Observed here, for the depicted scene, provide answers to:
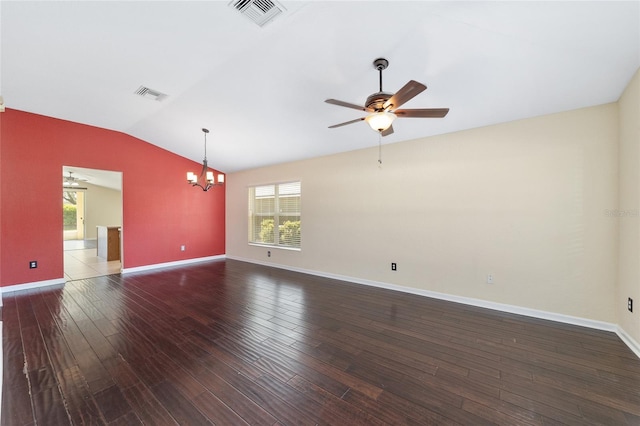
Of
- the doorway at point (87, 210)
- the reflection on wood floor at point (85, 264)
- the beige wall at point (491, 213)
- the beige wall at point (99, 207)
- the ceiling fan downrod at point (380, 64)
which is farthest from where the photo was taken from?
the beige wall at point (99, 207)

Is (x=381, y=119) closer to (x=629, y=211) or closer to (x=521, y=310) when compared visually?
(x=629, y=211)

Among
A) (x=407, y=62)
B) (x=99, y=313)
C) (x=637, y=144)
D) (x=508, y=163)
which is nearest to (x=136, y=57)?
(x=407, y=62)

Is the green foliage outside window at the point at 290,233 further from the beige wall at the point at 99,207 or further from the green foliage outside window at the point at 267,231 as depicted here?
the beige wall at the point at 99,207

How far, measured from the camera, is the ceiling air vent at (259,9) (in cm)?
213

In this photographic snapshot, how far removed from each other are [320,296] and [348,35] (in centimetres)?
339

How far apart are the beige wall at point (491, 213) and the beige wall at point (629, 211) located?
0.11m

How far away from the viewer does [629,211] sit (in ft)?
8.29

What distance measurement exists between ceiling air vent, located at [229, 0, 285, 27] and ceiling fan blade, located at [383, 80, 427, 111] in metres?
1.24

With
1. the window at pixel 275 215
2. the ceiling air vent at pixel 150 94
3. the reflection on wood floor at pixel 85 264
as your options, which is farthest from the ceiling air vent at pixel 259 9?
the reflection on wood floor at pixel 85 264

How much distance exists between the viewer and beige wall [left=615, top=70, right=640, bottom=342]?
2.37m

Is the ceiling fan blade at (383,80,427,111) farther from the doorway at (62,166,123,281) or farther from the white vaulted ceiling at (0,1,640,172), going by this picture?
the doorway at (62,166,123,281)

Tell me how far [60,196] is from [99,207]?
285 inches

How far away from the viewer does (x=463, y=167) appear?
366 centimetres

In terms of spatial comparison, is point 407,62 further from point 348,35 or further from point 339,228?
point 339,228
